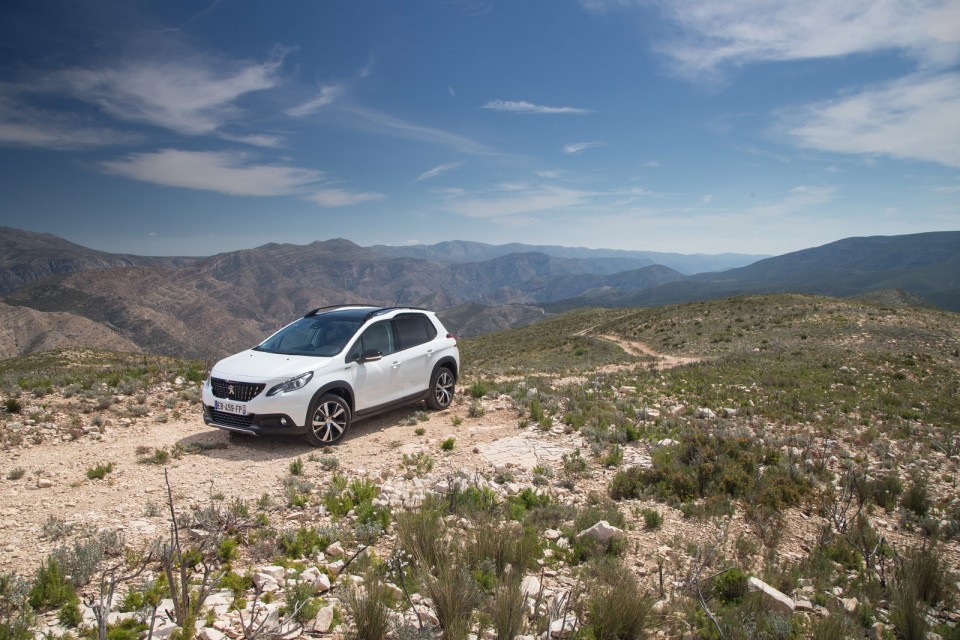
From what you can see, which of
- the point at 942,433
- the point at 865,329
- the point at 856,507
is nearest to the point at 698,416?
the point at 856,507

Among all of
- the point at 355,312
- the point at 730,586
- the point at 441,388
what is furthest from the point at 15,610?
the point at 441,388

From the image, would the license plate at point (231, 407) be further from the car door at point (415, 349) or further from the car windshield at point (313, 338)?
the car door at point (415, 349)

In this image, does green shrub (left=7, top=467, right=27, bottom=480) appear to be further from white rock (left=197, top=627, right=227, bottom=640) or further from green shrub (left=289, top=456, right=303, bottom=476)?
white rock (left=197, top=627, right=227, bottom=640)

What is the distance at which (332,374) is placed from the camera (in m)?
8.17

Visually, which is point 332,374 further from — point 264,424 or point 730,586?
point 730,586

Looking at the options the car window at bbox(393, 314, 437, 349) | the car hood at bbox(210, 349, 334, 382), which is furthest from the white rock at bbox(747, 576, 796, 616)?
the car window at bbox(393, 314, 437, 349)

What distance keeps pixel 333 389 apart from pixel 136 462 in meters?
2.91

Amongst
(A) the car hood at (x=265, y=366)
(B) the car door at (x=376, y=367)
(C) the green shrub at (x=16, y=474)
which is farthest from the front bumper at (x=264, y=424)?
(C) the green shrub at (x=16, y=474)

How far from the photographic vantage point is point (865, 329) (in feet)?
101

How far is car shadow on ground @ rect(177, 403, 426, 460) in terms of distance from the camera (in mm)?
7562

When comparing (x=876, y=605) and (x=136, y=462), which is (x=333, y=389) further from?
(x=876, y=605)

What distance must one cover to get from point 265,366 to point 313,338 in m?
1.28

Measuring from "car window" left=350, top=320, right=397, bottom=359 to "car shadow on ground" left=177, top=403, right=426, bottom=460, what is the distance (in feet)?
4.91

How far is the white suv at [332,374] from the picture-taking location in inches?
298
